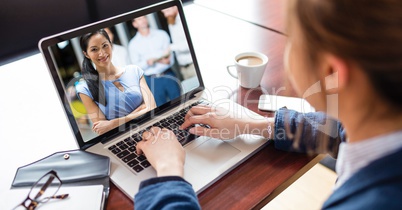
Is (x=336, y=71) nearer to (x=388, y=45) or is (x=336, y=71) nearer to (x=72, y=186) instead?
(x=388, y=45)

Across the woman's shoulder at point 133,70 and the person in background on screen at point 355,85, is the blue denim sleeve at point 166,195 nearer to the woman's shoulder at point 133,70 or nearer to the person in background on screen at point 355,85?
the person in background on screen at point 355,85

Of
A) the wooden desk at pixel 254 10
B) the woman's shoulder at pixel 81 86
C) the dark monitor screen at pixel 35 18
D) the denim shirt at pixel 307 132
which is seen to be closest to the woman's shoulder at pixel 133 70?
the woman's shoulder at pixel 81 86

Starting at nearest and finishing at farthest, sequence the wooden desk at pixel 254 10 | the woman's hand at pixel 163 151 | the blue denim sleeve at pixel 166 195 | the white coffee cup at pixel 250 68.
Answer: the blue denim sleeve at pixel 166 195 < the woman's hand at pixel 163 151 < the white coffee cup at pixel 250 68 < the wooden desk at pixel 254 10

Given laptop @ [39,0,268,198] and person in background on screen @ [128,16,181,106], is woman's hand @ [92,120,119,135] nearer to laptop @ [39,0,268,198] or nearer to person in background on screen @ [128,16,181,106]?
laptop @ [39,0,268,198]

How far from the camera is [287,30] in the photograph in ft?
1.70

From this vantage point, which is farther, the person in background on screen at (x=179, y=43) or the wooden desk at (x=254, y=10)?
the wooden desk at (x=254, y=10)

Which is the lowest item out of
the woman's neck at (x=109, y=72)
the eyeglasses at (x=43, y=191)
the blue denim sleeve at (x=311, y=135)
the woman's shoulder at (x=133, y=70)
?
the blue denim sleeve at (x=311, y=135)

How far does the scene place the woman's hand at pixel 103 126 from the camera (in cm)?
84

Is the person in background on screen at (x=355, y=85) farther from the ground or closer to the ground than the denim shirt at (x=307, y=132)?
farther from the ground

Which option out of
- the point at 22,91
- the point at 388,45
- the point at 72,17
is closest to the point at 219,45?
the point at 22,91

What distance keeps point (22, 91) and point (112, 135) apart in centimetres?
39

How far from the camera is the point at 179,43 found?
3.14ft

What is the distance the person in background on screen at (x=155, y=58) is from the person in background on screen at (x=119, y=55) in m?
0.01

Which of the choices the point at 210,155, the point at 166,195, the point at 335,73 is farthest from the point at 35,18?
the point at 335,73
